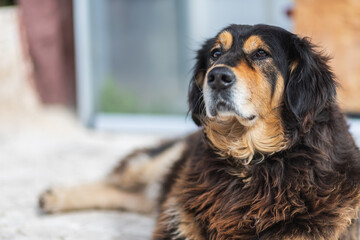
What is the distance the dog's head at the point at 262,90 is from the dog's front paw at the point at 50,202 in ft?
5.62

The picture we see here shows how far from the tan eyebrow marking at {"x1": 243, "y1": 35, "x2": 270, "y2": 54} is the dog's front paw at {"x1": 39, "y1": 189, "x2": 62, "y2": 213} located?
2.17m

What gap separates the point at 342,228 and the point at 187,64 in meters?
4.85

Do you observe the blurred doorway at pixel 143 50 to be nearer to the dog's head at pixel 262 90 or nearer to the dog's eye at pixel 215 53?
the dog's eye at pixel 215 53

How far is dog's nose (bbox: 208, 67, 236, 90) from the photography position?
2.66m

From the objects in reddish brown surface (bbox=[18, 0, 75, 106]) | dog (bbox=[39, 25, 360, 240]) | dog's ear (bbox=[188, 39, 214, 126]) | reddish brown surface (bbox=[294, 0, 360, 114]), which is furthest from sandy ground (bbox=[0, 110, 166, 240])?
reddish brown surface (bbox=[294, 0, 360, 114])

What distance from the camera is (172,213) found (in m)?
3.07

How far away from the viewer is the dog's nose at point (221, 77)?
266cm

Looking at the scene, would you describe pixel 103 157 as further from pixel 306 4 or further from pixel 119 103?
pixel 306 4

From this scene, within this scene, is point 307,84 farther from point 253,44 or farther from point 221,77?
point 221,77

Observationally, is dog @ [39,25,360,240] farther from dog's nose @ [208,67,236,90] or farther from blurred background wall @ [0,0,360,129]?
blurred background wall @ [0,0,360,129]

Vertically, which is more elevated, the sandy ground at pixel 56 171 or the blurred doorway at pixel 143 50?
the blurred doorway at pixel 143 50

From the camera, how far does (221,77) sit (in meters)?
2.68

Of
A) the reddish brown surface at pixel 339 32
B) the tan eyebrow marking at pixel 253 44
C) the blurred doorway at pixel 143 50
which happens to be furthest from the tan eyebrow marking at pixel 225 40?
the blurred doorway at pixel 143 50

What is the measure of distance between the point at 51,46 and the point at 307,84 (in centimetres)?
571
